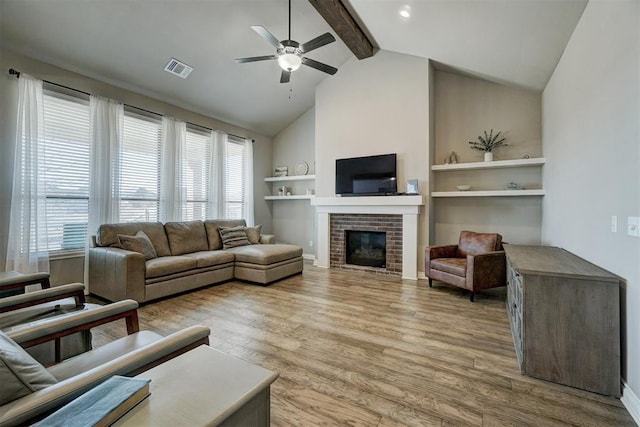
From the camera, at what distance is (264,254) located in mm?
4383

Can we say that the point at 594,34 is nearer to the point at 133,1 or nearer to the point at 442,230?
the point at 442,230

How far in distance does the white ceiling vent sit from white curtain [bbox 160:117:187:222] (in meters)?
0.82

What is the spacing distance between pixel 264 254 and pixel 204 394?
344 cm

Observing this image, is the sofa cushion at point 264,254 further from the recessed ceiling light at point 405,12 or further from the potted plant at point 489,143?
the recessed ceiling light at point 405,12

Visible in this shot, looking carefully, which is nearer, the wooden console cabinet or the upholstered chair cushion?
the wooden console cabinet

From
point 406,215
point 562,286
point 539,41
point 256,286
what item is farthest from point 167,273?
point 539,41

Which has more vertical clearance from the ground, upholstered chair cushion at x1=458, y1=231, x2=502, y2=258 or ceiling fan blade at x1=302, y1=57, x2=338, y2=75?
ceiling fan blade at x1=302, y1=57, x2=338, y2=75

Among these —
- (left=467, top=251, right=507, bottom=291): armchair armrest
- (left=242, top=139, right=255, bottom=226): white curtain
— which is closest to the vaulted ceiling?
(left=242, top=139, right=255, bottom=226): white curtain

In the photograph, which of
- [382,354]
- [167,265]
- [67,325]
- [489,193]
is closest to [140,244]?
[167,265]

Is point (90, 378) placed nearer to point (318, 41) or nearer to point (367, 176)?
A: point (318, 41)

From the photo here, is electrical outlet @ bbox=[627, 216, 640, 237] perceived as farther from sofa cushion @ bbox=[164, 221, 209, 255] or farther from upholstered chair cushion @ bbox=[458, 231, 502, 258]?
sofa cushion @ bbox=[164, 221, 209, 255]

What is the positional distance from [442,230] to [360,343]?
3.28 meters

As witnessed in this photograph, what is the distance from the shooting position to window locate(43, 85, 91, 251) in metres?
3.60

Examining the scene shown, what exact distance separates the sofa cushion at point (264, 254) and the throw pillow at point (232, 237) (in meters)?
0.19
